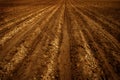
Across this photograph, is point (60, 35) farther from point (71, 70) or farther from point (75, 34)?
point (71, 70)

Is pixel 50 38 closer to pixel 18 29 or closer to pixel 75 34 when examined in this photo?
pixel 75 34

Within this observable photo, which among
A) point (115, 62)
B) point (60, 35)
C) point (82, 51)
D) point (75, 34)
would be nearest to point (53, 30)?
point (60, 35)

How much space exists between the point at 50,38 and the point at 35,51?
1.05 metres

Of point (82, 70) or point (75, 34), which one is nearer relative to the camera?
point (82, 70)

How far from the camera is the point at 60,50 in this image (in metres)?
4.41

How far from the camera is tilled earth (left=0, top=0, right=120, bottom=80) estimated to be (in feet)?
11.2

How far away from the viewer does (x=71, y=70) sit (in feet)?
11.5

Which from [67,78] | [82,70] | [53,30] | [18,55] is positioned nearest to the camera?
[67,78]

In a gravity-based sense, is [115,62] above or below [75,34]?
below

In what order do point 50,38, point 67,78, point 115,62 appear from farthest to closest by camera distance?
point 50,38
point 115,62
point 67,78

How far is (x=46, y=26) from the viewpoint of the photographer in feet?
21.1

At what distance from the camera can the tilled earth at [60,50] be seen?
3.43 metres

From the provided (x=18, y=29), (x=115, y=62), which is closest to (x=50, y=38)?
(x=18, y=29)

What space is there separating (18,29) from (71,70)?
3.84m
